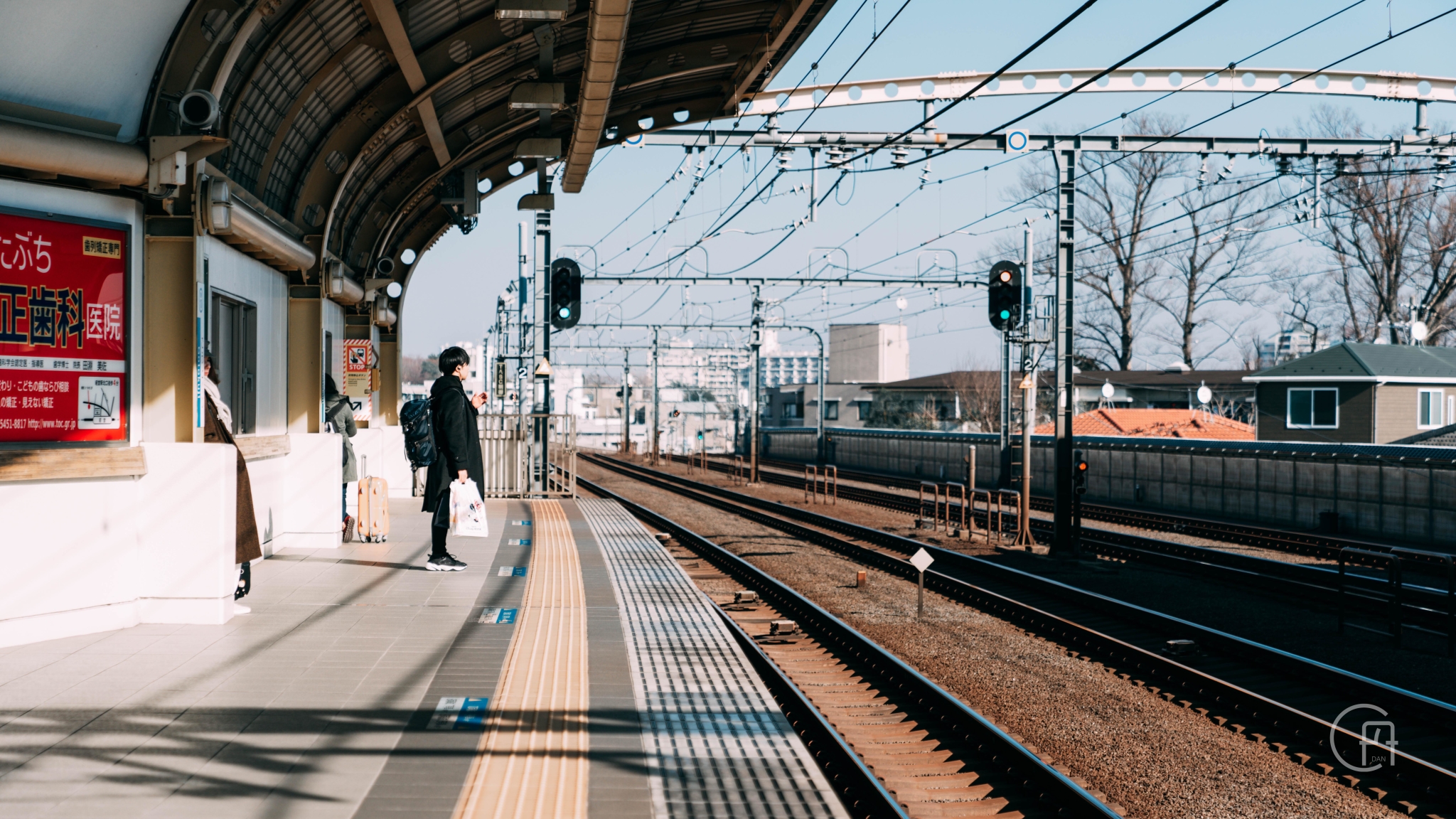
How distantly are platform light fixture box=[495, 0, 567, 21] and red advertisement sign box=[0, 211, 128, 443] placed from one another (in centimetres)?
326

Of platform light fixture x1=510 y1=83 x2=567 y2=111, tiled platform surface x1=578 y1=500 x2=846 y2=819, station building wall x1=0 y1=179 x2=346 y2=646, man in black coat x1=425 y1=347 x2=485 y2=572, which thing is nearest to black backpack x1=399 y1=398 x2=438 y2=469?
man in black coat x1=425 y1=347 x2=485 y2=572

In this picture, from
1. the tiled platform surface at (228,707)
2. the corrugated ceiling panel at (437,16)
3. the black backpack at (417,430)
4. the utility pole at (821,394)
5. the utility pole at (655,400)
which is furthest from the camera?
the utility pole at (655,400)

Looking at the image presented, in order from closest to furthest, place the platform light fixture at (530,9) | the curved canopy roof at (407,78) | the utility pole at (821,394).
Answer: the curved canopy roof at (407,78) → the platform light fixture at (530,9) → the utility pole at (821,394)

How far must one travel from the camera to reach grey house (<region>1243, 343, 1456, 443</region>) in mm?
31188

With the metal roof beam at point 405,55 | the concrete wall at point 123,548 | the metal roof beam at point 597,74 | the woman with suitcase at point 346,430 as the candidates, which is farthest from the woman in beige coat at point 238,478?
the woman with suitcase at point 346,430

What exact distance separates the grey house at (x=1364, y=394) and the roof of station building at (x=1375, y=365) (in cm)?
2

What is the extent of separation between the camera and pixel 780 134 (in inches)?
817

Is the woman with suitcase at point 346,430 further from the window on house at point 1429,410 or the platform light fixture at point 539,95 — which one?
the window on house at point 1429,410

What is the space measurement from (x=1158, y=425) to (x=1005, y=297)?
82.2 feet

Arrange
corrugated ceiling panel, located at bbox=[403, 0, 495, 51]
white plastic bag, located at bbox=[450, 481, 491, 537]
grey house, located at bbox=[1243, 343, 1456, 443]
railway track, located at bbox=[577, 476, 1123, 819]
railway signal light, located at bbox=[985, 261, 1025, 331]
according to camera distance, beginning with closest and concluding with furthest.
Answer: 1. railway track, located at bbox=[577, 476, 1123, 819]
2. white plastic bag, located at bbox=[450, 481, 491, 537]
3. corrugated ceiling panel, located at bbox=[403, 0, 495, 51]
4. railway signal light, located at bbox=[985, 261, 1025, 331]
5. grey house, located at bbox=[1243, 343, 1456, 443]

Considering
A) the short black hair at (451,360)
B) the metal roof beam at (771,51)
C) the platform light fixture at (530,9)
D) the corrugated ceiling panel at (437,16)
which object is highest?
the metal roof beam at (771,51)

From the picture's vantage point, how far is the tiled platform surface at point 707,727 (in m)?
4.91

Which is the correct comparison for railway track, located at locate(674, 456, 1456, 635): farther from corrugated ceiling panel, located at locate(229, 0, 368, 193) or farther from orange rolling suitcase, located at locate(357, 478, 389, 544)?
corrugated ceiling panel, located at locate(229, 0, 368, 193)

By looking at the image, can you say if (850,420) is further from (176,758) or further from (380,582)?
(176,758)
